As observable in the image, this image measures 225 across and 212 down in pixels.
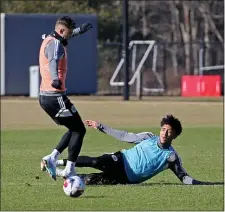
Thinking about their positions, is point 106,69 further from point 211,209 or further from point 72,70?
point 211,209

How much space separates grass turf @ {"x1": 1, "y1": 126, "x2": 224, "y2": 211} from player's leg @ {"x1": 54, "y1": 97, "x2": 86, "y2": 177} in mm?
430

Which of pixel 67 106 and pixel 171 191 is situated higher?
pixel 67 106

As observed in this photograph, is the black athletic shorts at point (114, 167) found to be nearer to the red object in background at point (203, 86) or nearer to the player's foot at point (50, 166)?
the player's foot at point (50, 166)

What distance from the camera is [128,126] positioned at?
2648 centimetres

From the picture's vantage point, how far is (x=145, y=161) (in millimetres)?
12562

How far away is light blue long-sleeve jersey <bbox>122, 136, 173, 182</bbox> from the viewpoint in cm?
1253

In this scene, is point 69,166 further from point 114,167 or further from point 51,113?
point 114,167

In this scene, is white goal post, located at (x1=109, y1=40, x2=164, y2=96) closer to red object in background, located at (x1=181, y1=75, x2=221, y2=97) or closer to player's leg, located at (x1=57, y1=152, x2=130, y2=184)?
red object in background, located at (x1=181, y1=75, x2=221, y2=97)

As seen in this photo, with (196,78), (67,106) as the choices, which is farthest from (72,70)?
(67,106)

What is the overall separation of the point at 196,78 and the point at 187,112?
13.7m

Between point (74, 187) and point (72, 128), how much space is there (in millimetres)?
1029

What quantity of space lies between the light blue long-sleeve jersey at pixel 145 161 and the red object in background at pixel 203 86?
3149cm

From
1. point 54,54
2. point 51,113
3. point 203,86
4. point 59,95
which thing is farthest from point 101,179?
point 203,86

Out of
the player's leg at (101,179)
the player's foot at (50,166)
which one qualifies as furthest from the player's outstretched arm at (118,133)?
the player's foot at (50,166)
